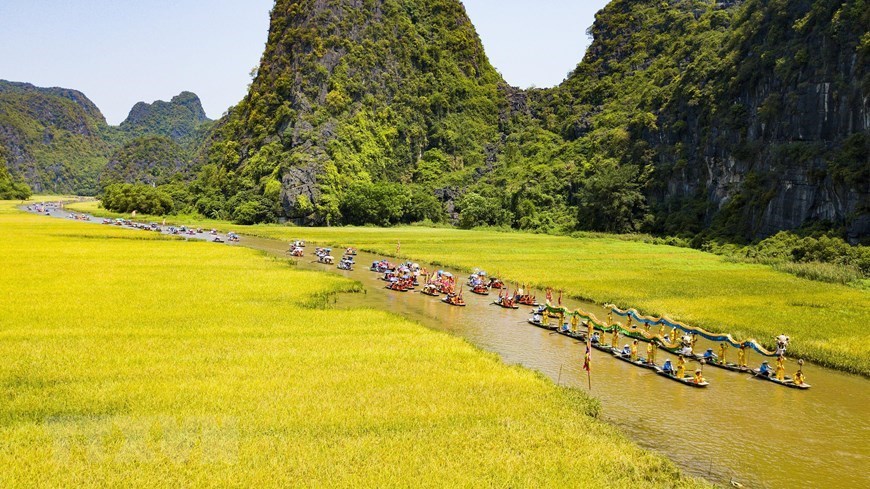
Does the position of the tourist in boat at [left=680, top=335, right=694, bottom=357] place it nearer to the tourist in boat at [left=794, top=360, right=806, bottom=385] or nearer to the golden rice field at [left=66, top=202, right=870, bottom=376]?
the golden rice field at [left=66, top=202, right=870, bottom=376]

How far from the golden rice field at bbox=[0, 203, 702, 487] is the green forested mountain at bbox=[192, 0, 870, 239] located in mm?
61840

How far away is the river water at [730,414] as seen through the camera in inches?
661

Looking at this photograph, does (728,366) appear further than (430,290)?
No

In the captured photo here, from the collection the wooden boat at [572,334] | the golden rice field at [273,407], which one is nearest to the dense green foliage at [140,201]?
the golden rice field at [273,407]

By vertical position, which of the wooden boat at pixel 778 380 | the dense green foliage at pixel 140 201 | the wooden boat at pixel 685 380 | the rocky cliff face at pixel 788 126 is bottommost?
the wooden boat at pixel 685 380

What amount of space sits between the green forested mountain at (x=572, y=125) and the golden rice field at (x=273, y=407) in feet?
203

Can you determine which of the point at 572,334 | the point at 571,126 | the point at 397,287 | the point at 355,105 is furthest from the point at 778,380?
the point at 571,126

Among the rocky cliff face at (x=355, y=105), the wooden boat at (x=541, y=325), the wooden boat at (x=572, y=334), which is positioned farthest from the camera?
the rocky cliff face at (x=355, y=105)

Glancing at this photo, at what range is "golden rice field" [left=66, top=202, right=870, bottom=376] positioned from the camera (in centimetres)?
3125

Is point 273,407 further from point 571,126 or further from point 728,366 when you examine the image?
point 571,126

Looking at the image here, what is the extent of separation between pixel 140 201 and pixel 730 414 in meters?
153

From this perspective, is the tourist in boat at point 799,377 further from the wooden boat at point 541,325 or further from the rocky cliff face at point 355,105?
the rocky cliff face at point 355,105

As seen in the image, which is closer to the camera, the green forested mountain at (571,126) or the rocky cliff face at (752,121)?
the rocky cliff face at (752,121)

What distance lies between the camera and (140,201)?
147375 millimetres
